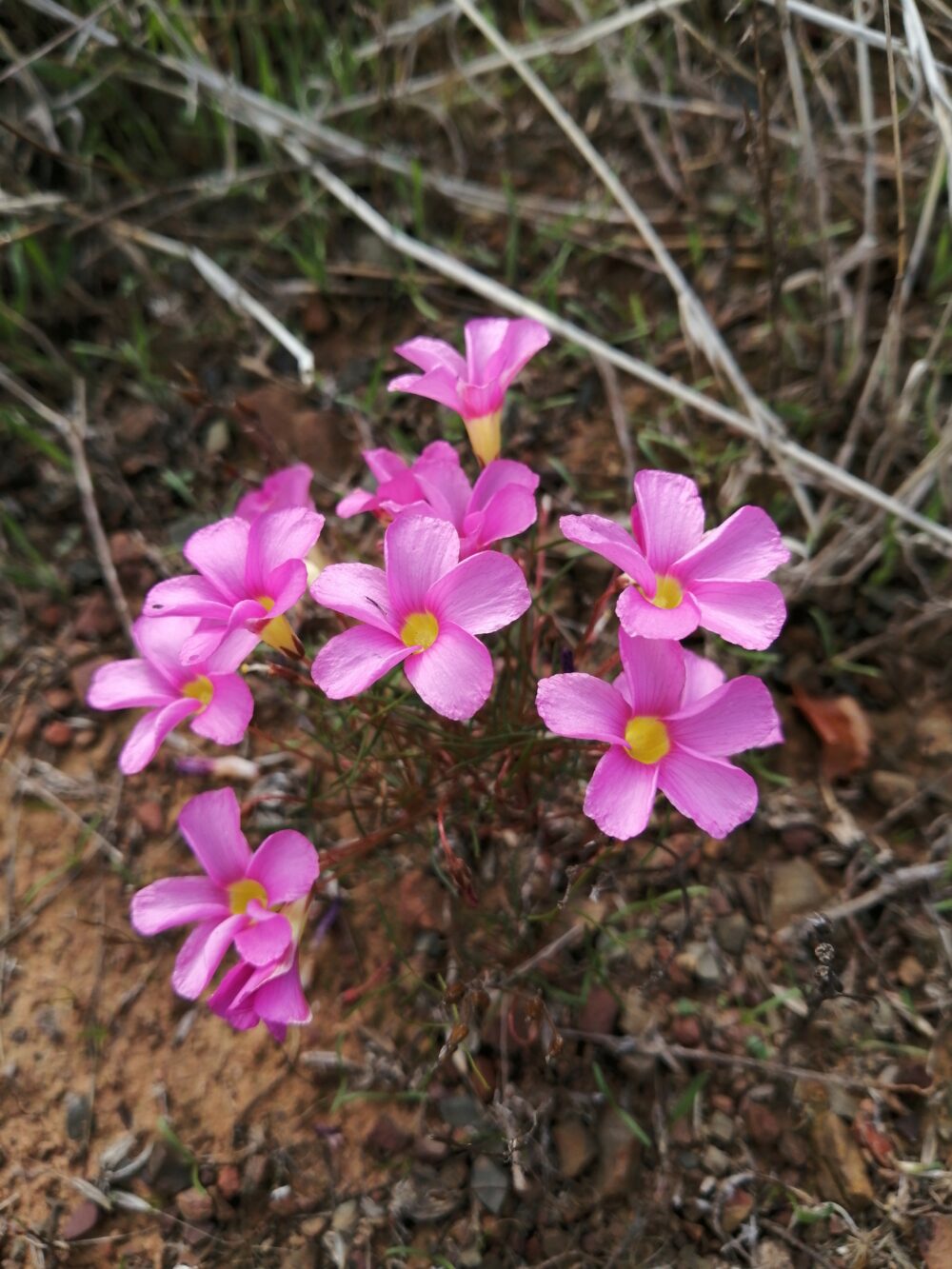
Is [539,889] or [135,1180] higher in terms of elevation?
[539,889]

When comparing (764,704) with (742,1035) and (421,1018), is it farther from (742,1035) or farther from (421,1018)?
(421,1018)

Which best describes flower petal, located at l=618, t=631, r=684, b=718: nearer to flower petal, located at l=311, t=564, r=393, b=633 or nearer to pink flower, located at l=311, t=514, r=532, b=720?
pink flower, located at l=311, t=514, r=532, b=720

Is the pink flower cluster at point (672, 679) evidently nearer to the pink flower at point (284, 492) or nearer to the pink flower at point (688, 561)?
the pink flower at point (688, 561)

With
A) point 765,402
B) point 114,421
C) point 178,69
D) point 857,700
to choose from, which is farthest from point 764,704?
point 178,69

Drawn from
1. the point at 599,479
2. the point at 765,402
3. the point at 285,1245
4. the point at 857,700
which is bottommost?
the point at 285,1245

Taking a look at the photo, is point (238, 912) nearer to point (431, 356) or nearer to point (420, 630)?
point (420, 630)

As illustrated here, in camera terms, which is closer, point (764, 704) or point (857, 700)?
point (764, 704)

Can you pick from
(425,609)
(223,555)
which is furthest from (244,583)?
(425,609)
